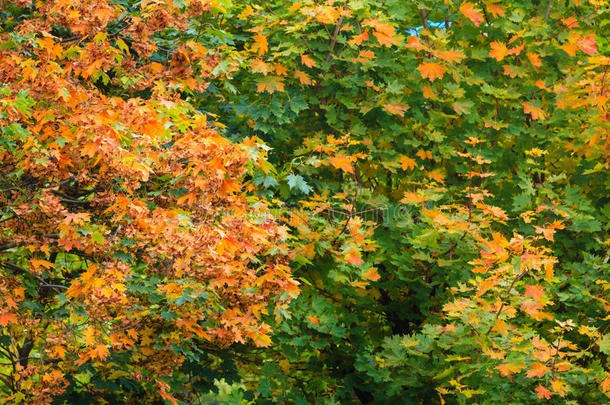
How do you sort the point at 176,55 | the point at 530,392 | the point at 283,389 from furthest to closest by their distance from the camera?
the point at 283,389 → the point at 176,55 → the point at 530,392

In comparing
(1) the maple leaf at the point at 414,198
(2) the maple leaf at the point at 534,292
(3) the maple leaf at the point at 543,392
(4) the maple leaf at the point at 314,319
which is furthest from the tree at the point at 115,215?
(3) the maple leaf at the point at 543,392

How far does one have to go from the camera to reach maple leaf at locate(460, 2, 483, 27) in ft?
26.4

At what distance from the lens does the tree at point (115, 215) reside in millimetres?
5703

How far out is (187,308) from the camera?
20.1 feet

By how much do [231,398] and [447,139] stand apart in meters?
3.93

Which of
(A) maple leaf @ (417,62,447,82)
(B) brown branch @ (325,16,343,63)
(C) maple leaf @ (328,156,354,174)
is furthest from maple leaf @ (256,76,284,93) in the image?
(A) maple leaf @ (417,62,447,82)

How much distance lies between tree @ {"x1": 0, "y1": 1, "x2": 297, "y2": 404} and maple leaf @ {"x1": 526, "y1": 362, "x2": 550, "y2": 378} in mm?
2104

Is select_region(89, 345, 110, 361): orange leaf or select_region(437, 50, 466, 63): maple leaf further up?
select_region(437, 50, 466, 63): maple leaf

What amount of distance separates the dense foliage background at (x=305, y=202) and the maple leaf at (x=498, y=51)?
0.02 m

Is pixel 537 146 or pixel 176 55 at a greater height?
pixel 176 55

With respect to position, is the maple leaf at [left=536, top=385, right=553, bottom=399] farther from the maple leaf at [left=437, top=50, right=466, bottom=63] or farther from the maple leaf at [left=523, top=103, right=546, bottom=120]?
the maple leaf at [left=437, top=50, right=466, bottom=63]

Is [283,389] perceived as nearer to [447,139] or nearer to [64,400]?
[64,400]

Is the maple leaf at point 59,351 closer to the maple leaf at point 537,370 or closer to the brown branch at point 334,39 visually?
the maple leaf at point 537,370

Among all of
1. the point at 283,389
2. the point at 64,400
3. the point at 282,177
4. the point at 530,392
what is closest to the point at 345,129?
the point at 282,177
